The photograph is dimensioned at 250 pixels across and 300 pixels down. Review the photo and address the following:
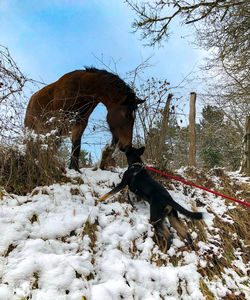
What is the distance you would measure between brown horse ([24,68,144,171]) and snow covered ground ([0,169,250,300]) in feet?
4.64

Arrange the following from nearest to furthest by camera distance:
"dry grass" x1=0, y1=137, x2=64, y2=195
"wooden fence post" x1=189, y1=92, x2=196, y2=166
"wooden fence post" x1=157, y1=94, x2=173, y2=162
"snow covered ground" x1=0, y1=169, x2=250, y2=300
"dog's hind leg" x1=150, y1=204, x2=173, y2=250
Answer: "snow covered ground" x1=0, y1=169, x2=250, y2=300, "dog's hind leg" x1=150, y1=204, x2=173, y2=250, "dry grass" x1=0, y1=137, x2=64, y2=195, "wooden fence post" x1=157, y1=94, x2=173, y2=162, "wooden fence post" x1=189, y1=92, x2=196, y2=166

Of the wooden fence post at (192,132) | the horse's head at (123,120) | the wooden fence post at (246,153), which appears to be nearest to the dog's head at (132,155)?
the horse's head at (123,120)

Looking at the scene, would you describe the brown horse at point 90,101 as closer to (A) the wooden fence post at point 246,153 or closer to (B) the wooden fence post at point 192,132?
(B) the wooden fence post at point 192,132

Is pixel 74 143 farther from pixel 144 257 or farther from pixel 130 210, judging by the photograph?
pixel 144 257

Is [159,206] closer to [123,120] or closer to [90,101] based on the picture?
[123,120]

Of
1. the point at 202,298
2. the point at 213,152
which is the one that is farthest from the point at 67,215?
the point at 213,152

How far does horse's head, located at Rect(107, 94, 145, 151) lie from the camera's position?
3788 mm

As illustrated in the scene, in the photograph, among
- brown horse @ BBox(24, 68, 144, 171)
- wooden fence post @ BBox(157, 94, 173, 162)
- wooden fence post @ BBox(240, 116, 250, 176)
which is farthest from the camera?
wooden fence post @ BBox(240, 116, 250, 176)

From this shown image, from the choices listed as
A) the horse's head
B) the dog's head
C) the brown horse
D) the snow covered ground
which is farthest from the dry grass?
the dog's head

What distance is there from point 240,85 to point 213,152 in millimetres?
5987

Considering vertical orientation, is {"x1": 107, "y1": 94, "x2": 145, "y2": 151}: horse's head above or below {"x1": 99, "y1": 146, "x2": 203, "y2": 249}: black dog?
above

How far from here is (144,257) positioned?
221 centimetres

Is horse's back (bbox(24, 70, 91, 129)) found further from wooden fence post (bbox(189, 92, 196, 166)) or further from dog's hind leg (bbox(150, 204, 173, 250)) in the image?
wooden fence post (bbox(189, 92, 196, 166))

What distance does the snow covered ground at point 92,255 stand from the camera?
1.55 meters
